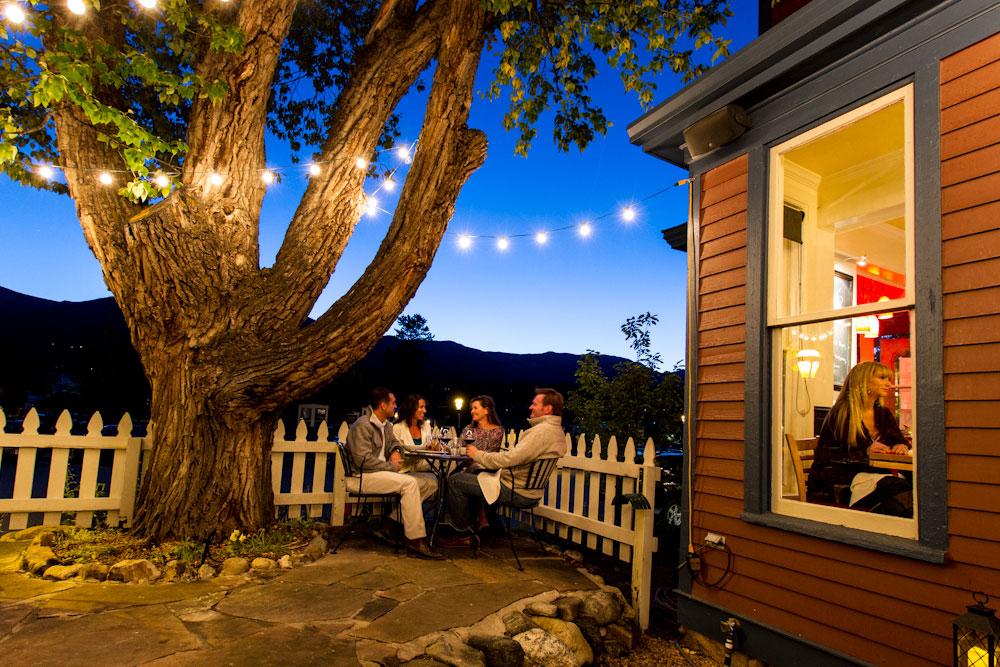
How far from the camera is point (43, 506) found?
17.0ft

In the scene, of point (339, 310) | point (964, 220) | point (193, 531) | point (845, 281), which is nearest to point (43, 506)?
point (193, 531)

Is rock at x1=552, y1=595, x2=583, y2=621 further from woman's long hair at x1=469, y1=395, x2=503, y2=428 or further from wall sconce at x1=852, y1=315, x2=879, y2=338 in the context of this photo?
wall sconce at x1=852, y1=315, x2=879, y2=338

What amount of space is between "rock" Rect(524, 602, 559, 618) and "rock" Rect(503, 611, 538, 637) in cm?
15

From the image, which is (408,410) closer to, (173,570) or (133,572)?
(173,570)

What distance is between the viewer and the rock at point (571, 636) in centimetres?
353

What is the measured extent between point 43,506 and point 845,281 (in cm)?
863

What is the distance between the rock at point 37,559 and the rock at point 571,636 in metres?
3.36

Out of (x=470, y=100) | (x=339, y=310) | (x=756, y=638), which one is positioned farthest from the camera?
(x=470, y=100)

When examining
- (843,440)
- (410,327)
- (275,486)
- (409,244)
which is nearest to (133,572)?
(275,486)

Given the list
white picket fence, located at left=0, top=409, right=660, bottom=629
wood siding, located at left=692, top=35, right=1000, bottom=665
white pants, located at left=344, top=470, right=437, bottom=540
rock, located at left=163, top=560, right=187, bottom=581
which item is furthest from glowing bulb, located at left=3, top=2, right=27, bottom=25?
wood siding, located at left=692, top=35, right=1000, bottom=665

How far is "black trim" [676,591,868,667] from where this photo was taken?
127 inches

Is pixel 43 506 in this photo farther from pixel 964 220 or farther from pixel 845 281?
pixel 845 281

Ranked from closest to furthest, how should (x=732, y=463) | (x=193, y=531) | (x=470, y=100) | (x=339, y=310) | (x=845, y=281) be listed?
1. (x=732, y=463)
2. (x=193, y=531)
3. (x=339, y=310)
4. (x=470, y=100)
5. (x=845, y=281)

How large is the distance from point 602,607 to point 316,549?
226 cm
